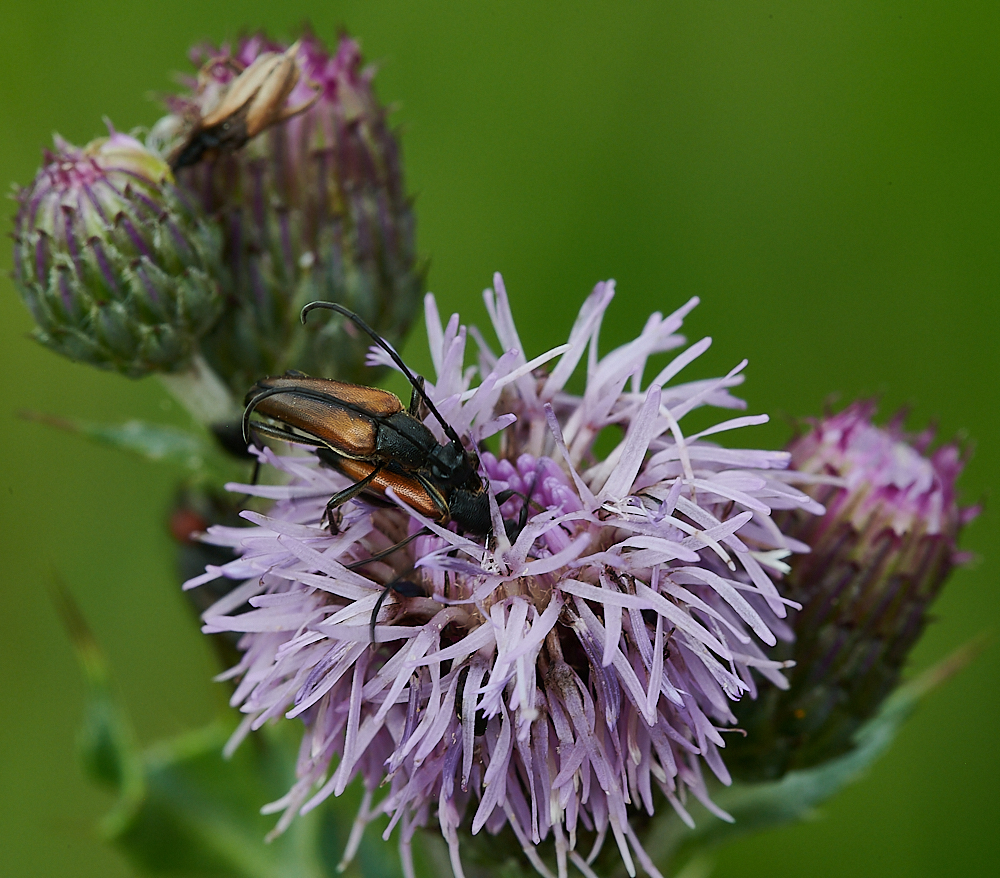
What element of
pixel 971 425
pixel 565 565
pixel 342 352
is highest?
pixel 342 352

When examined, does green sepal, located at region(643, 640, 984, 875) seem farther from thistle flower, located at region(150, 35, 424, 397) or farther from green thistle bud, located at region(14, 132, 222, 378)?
green thistle bud, located at region(14, 132, 222, 378)

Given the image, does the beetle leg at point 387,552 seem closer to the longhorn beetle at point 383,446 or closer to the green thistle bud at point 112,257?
the longhorn beetle at point 383,446

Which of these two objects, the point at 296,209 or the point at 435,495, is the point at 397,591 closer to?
the point at 435,495

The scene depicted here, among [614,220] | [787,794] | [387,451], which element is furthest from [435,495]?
[614,220]

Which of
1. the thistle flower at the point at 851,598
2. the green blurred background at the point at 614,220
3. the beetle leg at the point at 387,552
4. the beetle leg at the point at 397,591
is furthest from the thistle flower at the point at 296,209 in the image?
the green blurred background at the point at 614,220

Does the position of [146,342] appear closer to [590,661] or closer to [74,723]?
[590,661]

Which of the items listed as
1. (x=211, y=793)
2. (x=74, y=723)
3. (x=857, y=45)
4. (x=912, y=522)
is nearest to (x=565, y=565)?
(x=912, y=522)
